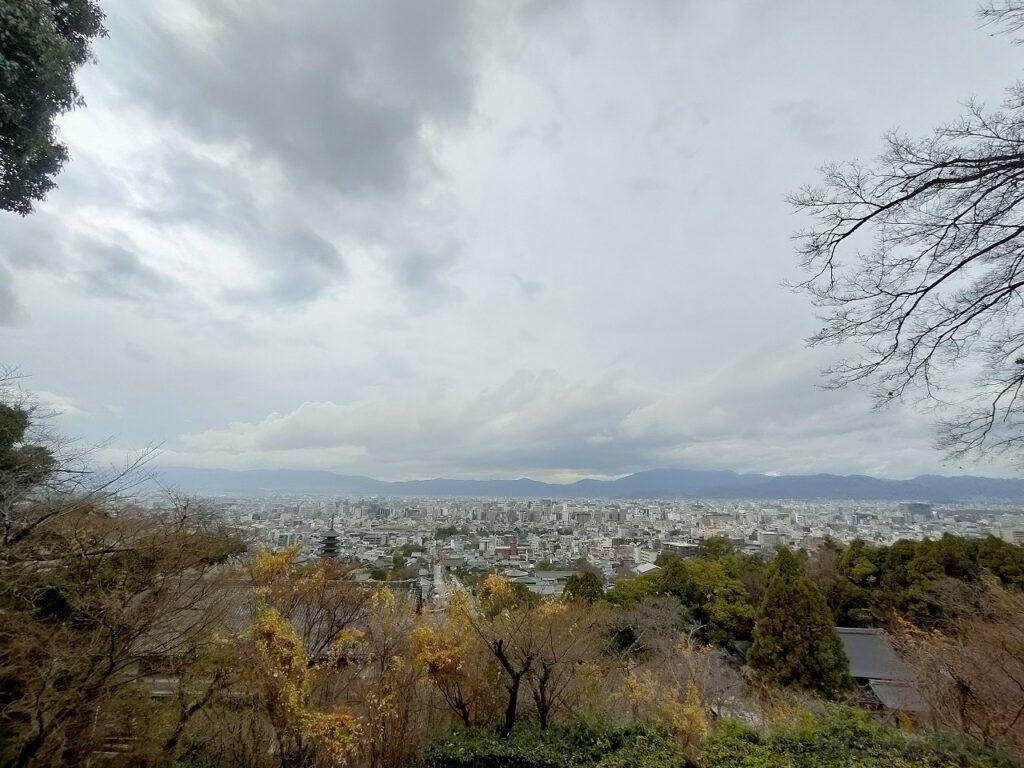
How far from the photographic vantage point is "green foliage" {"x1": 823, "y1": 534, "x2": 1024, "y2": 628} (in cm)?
1267

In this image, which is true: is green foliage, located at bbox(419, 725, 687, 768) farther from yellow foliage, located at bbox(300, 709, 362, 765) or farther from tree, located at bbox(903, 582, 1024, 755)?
tree, located at bbox(903, 582, 1024, 755)

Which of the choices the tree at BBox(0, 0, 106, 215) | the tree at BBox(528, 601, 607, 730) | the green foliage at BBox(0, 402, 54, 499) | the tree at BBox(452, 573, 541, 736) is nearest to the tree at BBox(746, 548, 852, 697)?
the tree at BBox(528, 601, 607, 730)

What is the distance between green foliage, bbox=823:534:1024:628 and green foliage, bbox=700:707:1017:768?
10.1 m

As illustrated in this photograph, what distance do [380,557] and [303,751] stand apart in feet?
42.7

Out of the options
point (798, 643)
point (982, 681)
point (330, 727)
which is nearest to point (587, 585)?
point (798, 643)

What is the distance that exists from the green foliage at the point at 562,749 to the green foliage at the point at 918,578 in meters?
11.5

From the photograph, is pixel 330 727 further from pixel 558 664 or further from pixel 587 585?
pixel 587 585

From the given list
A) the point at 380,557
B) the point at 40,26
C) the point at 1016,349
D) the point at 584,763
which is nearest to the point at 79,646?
the point at 584,763

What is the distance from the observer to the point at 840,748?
4098 millimetres

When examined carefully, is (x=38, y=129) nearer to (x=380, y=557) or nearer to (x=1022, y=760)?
(x=1022, y=760)

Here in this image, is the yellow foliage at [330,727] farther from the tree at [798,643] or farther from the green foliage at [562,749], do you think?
the tree at [798,643]

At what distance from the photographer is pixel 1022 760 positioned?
351cm

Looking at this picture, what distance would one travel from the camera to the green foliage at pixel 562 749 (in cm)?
437

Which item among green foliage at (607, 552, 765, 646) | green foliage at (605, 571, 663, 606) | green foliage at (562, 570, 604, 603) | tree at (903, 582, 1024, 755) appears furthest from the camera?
green foliage at (605, 571, 663, 606)
